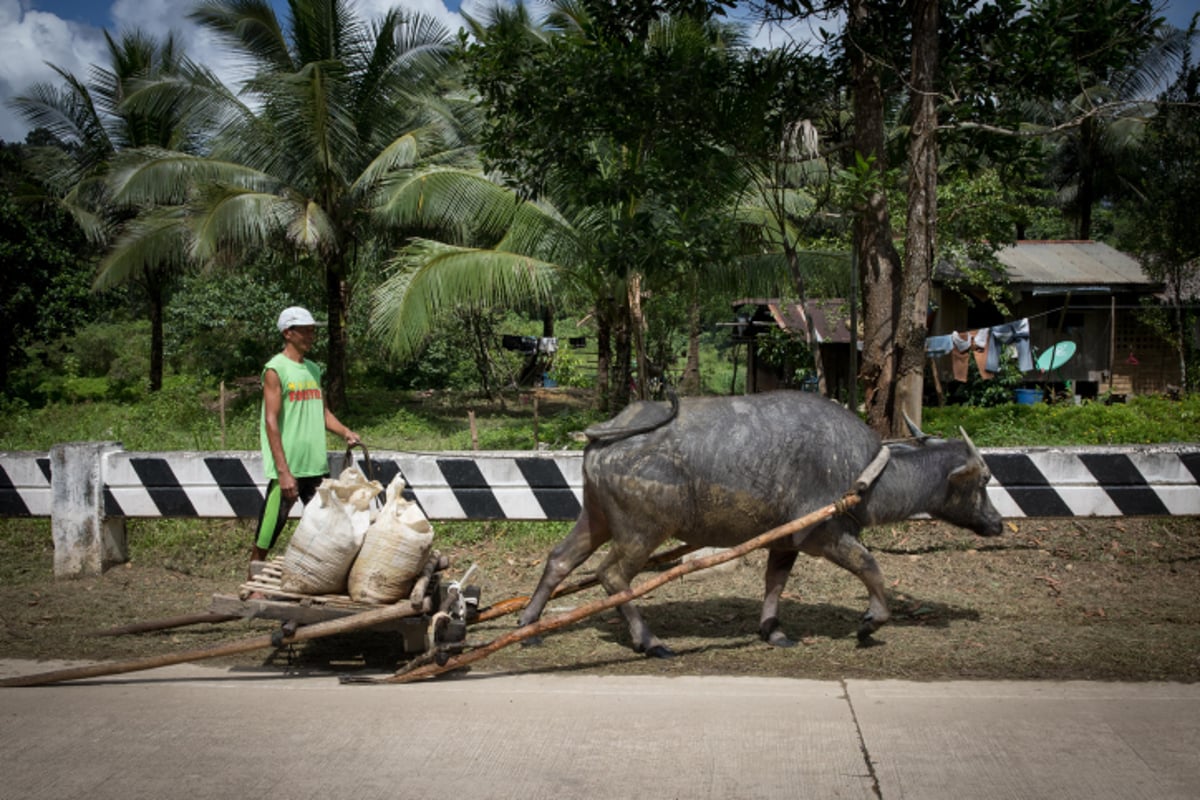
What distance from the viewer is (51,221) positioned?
23.1 meters

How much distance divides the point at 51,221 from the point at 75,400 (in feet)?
13.4

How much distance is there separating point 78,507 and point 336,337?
1258 centimetres

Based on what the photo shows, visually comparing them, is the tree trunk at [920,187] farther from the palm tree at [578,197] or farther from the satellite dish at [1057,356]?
the satellite dish at [1057,356]

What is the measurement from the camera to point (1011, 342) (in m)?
18.4

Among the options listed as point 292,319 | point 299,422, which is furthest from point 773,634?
point 292,319

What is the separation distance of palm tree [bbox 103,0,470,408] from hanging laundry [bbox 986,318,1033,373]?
10.1 meters

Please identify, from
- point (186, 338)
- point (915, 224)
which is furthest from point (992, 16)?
point (186, 338)

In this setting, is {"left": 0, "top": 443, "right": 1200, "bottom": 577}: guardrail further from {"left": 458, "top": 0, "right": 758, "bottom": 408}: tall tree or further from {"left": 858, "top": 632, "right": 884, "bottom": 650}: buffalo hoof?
{"left": 458, "top": 0, "right": 758, "bottom": 408}: tall tree

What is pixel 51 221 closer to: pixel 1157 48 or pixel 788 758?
pixel 788 758

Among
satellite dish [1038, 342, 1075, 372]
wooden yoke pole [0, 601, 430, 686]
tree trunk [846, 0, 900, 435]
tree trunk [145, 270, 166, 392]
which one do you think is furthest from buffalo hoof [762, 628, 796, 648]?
tree trunk [145, 270, 166, 392]

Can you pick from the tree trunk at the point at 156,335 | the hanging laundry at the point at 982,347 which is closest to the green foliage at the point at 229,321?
the tree trunk at the point at 156,335

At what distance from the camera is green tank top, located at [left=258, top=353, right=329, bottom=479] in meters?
5.93

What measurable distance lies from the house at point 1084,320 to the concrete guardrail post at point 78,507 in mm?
16454

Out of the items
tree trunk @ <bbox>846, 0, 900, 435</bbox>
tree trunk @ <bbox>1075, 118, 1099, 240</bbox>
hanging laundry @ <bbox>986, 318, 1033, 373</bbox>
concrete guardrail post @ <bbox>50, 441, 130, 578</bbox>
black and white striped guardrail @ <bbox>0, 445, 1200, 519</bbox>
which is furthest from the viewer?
tree trunk @ <bbox>1075, 118, 1099, 240</bbox>
